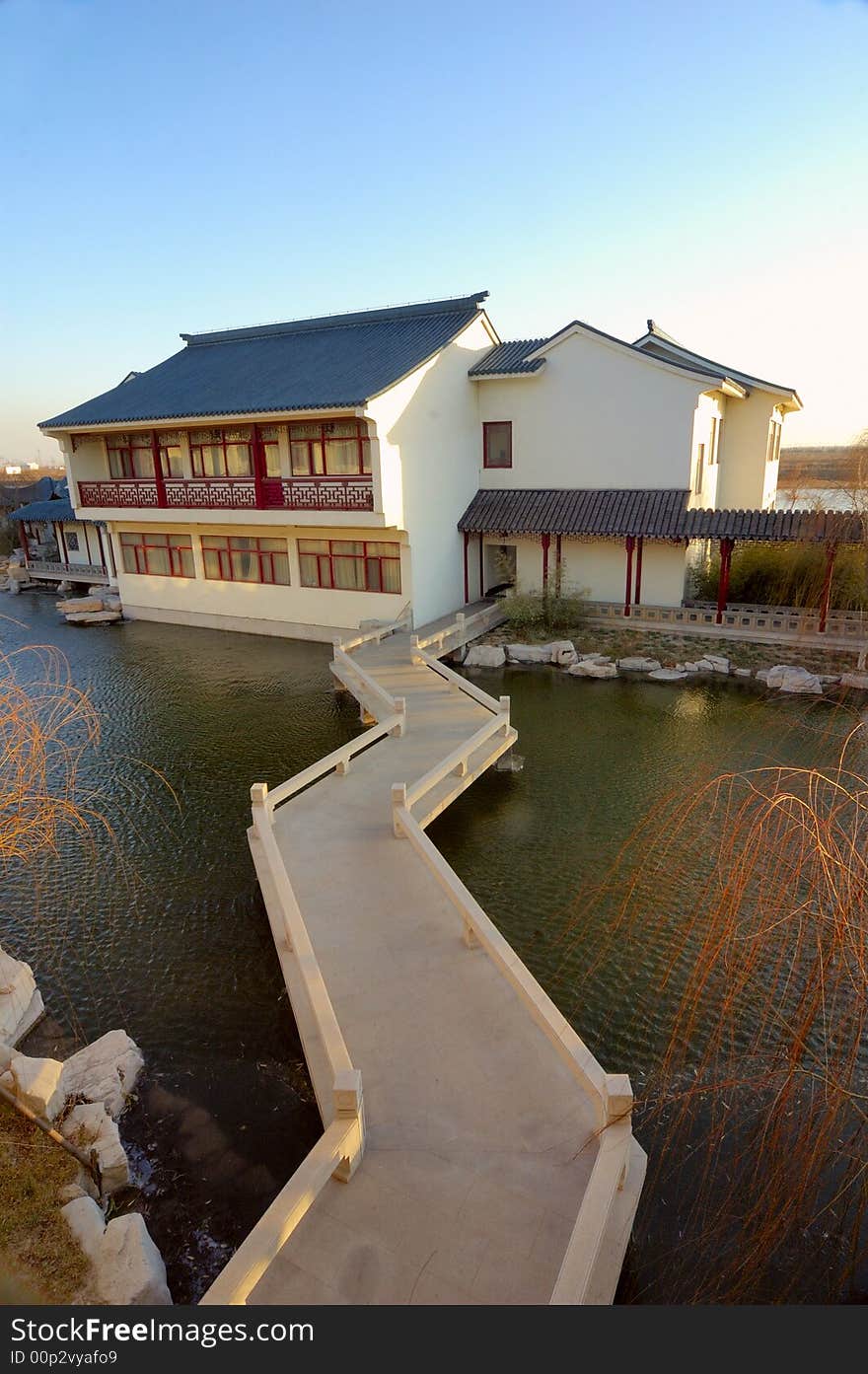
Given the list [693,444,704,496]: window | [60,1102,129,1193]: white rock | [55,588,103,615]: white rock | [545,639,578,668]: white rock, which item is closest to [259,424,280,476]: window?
[55,588,103,615]: white rock

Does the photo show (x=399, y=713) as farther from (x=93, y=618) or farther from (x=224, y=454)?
(x=93, y=618)

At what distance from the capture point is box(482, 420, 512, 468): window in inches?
817

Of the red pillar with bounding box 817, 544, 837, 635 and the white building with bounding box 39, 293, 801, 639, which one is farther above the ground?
the white building with bounding box 39, 293, 801, 639

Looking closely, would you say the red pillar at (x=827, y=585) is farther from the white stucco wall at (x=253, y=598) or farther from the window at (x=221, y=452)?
the window at (x=221, y=452)

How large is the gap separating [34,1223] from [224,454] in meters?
19.0

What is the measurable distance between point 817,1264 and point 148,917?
7.32 metres

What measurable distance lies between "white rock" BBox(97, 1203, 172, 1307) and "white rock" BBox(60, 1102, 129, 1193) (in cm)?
72

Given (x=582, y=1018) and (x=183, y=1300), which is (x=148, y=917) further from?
(x=582, y=1018)

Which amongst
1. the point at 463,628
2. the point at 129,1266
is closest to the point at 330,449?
the point at 463,628

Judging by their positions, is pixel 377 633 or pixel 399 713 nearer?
pixel 399 713

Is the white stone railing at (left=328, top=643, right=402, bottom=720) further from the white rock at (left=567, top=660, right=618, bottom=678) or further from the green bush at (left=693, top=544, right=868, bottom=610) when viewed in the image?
the green bush at (left=693, top=544, right=868, bottom=610)

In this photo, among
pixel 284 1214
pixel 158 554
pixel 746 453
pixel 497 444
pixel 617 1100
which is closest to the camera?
pixel 284 1214

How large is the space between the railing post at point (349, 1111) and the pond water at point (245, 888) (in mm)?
1318

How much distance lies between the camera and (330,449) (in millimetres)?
19000
